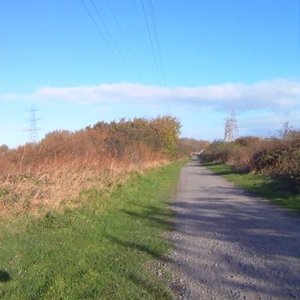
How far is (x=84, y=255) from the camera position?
8969 mm

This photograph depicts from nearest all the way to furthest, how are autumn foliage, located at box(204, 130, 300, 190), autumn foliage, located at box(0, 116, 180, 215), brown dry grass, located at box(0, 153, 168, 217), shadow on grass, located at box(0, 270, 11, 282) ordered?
shadow on grass, located at box(0, 270, 11, 282) < brown dry grass, located at box(0, 153, 168, 217) < autumn foliage, located at box(0, 116, 180, 215) < autumn foliage, located at box(204, 130, 300, 190)

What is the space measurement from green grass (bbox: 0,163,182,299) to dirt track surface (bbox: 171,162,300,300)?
0.52 metres

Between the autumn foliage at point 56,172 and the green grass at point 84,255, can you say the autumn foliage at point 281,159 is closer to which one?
the autumn foliage at point 56,172

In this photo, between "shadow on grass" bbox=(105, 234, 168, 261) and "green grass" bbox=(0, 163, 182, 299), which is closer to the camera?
"green grass" bbox=(0, 163, 182, 299)

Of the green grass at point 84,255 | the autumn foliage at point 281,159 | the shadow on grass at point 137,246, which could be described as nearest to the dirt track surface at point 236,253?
the shadow on grass at point 137,246

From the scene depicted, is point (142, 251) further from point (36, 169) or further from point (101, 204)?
point (36, 169)

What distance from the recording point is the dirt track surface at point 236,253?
693 centimetres

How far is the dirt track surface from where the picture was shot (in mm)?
6926

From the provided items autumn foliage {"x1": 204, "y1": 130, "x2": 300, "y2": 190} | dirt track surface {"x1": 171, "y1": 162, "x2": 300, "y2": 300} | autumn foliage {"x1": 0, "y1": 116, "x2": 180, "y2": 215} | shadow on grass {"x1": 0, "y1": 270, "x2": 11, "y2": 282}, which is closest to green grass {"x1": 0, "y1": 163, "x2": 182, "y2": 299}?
shadow on grass {"x1": 0, "y1": 270, "x2": 11, "y2": 282}

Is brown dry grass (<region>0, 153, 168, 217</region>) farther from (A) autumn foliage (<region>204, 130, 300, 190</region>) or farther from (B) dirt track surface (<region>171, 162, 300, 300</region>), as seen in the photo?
(A) autumn foliage (<region>204, 130, 300, 190</region>)

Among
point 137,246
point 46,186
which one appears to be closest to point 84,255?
point 137,246

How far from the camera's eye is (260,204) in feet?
57.0

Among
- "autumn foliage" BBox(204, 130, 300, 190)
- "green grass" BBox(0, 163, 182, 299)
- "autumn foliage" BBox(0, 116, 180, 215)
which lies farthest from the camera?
"autumn foliage" BBox(204, 130, 300, 190)

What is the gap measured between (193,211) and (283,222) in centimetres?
370
